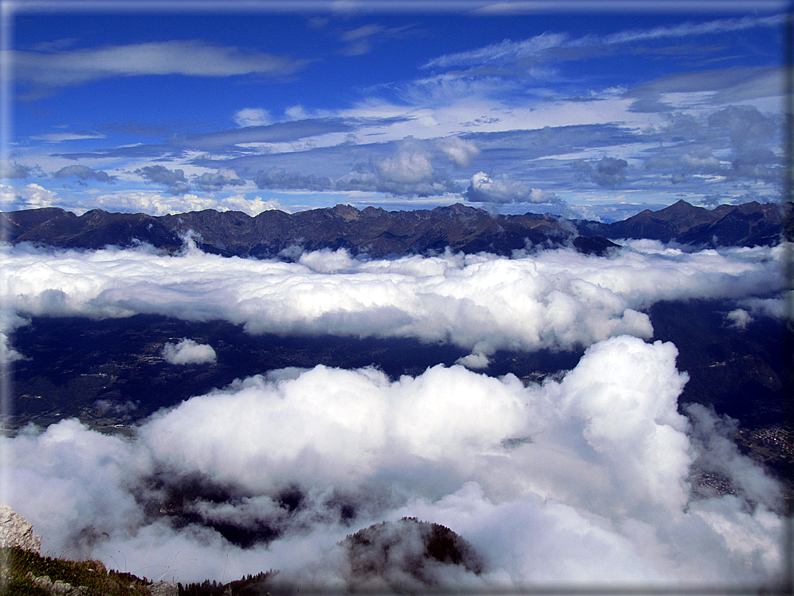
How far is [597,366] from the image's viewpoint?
17512 cm

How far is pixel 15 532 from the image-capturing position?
1318cm

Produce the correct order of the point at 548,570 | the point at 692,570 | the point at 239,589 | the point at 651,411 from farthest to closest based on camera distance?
the point at 651,411, the point at 692,570, the point at 548,570, the point at 239,589

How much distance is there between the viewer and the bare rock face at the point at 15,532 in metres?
12.7

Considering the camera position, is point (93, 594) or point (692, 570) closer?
point (93, 594)

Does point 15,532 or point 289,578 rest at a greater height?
point 15,532

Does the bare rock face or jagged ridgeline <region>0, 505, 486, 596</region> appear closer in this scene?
jagged ridgeline <region>0, 505, 486, 596</region>

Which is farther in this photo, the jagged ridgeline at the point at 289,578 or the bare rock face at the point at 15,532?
the bare rock face at the point at 15,532

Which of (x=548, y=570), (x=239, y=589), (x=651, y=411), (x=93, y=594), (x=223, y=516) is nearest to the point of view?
(x=93, y=594)

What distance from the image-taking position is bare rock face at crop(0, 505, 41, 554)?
1269 cm

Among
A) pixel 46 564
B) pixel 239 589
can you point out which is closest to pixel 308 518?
pixel 239 589

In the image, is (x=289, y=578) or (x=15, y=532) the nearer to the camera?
(x=15, y=532)

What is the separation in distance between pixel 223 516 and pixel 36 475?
76.5 metres

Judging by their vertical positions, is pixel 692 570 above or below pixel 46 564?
below

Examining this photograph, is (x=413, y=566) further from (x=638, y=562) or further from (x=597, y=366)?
(x=597, y=366)
